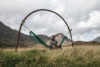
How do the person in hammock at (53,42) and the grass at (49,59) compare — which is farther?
the person in hammock at (53,42)

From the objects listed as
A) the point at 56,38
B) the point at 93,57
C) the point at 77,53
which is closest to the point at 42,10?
the point at 56,38

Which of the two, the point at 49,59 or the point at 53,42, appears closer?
the point at 49,59

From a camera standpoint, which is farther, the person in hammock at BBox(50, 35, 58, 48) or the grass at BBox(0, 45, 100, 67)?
the person in hammock at BBox(50, 35, 58, 48)

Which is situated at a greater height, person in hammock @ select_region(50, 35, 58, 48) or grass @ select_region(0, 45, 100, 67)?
person in hammock @ select_region(50, 35, 58, 48)

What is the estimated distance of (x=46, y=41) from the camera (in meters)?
12.9

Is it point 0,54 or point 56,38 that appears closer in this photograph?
point 0,54

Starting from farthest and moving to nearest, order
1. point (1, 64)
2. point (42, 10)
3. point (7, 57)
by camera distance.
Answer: point (42, 10)
point (7, 57)
point (1, 64)

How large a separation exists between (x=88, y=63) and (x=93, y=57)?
128cm

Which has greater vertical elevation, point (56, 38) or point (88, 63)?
point (56, 38)

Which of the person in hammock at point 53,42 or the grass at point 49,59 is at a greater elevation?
the person in hammock at point 53,42

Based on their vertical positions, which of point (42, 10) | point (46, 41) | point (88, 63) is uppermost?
point (42, 10)

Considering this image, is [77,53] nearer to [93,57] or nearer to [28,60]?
[93,57]

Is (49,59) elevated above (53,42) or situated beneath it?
situated beneath

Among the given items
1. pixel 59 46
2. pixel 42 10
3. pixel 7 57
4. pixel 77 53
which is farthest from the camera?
pixel 59 46
